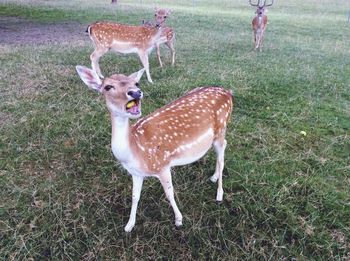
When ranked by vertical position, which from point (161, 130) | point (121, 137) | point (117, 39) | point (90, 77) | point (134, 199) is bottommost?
point (134, 199)

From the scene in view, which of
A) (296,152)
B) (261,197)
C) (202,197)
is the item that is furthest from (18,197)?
(296,152)

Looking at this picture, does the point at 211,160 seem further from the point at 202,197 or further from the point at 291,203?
the point at 291,203

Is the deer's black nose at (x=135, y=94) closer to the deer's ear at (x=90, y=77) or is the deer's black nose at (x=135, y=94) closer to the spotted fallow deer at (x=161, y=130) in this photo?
the spotted fallow deer at (x=161, y=130)

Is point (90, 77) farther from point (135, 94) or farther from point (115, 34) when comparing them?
point (115, 34)

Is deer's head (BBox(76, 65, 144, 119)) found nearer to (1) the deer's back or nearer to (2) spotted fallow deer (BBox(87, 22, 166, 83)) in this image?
(2) spotted fallow deer (BBox(87, 22, 166, 83))

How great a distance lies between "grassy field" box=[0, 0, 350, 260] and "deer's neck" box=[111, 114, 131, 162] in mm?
965

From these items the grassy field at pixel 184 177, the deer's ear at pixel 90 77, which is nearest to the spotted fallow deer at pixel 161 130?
the deer's ear at pixel 90 77

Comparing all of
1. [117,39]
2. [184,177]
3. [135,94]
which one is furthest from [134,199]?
[117,39]

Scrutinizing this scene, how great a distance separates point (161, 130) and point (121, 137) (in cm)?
57

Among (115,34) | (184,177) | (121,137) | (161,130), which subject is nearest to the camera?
(121,137)

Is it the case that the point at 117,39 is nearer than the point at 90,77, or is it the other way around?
the point at 90,77

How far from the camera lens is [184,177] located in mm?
4469

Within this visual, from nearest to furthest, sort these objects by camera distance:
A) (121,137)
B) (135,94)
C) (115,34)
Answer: (135,94)
(121,137)
(115,34)

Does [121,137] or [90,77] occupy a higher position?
[90,77]
